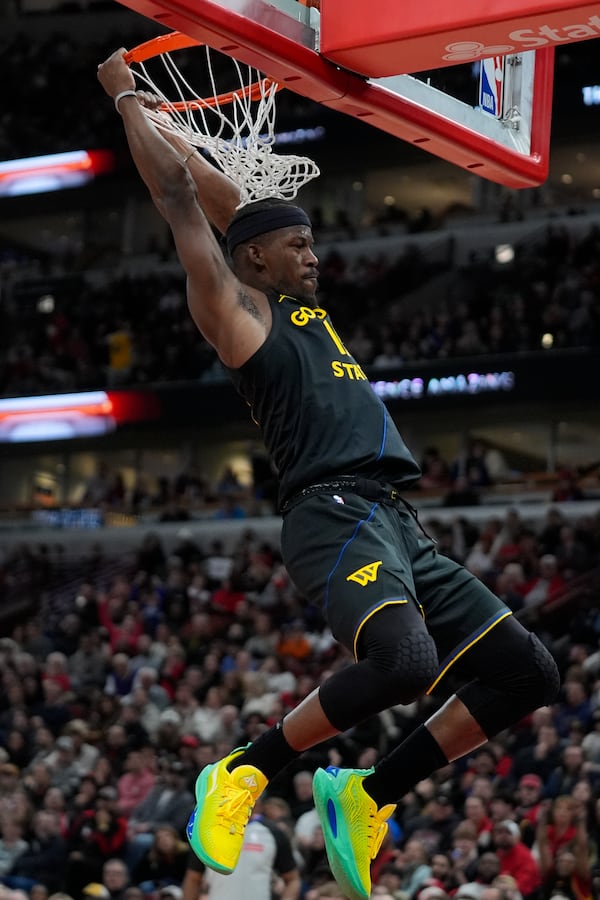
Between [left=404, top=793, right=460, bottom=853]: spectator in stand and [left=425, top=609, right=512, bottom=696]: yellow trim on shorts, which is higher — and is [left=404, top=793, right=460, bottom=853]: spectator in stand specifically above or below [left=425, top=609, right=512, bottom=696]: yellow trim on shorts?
below

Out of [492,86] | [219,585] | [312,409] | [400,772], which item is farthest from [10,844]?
[492,86]

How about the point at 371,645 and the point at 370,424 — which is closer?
the point at 371,645

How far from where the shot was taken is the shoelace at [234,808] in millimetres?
5359

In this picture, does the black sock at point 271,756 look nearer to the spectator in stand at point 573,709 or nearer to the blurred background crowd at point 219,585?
the blurred background crowd at point 219,585

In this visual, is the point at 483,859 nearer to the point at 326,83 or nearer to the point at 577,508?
the point at 326,83

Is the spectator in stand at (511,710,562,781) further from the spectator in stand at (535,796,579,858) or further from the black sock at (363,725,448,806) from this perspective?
the black sock at (363,725,448,806)

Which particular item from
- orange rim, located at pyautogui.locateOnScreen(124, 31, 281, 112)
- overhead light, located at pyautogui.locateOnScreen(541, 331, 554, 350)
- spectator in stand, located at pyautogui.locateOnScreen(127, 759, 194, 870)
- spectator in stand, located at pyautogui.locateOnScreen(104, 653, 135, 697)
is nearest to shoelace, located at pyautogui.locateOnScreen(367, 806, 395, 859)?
orange rim, located at pyautogui.locateOnScreen(124, 31, 281, 112)

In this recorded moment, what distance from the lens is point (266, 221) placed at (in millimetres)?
5641

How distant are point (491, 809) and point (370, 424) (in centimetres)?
630

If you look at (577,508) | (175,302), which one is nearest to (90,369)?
(175,302)

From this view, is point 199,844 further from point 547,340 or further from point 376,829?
point 547,340

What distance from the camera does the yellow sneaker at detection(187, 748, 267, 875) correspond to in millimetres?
5293

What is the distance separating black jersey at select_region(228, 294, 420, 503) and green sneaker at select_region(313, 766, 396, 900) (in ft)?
3.59

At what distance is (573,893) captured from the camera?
390 inches
